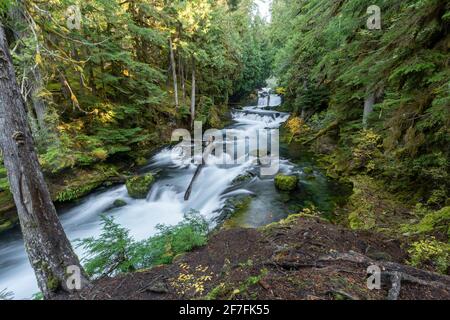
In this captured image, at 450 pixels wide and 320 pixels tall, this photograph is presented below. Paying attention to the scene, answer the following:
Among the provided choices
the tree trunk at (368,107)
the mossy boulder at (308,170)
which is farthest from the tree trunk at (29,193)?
the tree trunk at (368,107)

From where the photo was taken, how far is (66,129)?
9.18 meters

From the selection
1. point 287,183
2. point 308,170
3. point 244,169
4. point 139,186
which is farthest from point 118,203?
point 308,170

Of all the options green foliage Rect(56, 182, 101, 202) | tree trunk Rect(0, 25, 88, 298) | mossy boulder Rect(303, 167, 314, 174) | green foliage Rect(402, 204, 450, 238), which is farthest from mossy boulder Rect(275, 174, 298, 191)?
green foliage Rect(56, 182, 101, 202)

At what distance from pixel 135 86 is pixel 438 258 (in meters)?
12.8

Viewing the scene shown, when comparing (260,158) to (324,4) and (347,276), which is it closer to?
(324,4)

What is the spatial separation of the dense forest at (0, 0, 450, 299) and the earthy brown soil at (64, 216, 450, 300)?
0.02 meters

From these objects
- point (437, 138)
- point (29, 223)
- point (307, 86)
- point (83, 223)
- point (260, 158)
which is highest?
point (307, 86)

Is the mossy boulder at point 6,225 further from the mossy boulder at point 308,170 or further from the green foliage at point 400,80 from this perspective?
the mossy boulder at point 308,170

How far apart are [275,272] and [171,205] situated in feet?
20.2

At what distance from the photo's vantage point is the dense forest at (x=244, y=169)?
3082mm

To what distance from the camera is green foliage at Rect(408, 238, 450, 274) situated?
342 cm

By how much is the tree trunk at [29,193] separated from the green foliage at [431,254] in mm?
4739

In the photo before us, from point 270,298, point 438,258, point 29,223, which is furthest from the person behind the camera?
point 438,258
